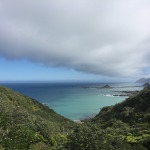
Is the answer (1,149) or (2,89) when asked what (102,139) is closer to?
(1,149)

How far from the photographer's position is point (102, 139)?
42.4 feet

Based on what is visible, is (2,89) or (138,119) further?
(2,89)

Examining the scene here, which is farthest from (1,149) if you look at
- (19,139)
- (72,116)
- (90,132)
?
(72,116)

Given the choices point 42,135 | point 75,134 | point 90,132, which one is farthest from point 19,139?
point 42,135

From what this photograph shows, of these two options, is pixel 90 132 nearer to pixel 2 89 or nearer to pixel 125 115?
pixel 125 115

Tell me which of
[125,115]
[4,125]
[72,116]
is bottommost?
[72,116]

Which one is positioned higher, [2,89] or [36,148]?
[2,89]

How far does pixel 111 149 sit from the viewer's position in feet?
40.8

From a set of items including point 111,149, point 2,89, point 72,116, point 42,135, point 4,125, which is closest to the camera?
point 111,149

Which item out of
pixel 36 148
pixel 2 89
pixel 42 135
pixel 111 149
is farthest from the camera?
pixel 2 89

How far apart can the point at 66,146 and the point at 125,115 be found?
30.6 m

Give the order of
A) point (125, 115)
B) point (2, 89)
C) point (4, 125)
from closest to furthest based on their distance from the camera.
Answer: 1. point (4, 125)
2. point (125, 115)
3. point (2, 89)

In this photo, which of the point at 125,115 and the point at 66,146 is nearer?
the point at 66,146

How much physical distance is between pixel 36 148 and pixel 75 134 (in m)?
2.55
